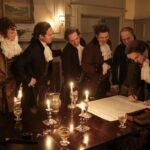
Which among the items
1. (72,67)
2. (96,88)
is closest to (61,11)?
(72,67)

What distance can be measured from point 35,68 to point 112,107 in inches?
42.6

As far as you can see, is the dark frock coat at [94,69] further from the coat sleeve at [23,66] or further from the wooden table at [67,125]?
the wooden table at [67,125]

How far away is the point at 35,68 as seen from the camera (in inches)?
109

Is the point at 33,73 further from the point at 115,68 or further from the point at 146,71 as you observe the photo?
the point at 146,71

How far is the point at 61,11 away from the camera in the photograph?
13.9 feet

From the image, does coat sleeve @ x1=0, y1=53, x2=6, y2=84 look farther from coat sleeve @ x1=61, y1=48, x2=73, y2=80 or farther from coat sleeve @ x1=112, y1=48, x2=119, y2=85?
coat sleeve @ x1=112, y1=48, x2=119, y2=85

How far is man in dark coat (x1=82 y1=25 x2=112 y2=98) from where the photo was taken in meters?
2.88

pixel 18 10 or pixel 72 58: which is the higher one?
pixel 18 10

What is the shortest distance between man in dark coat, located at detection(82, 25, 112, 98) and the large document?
0.59 m

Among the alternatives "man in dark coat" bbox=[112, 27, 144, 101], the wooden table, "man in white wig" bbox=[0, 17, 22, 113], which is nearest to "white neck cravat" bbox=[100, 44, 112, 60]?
"man in dark coat" bbox=[112, 27, 144, 101]

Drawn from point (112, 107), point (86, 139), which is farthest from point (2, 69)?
point (86, 139)

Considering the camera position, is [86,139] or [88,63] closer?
[86,139]

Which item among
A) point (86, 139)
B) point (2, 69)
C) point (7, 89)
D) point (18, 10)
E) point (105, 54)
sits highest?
point (18, 10)

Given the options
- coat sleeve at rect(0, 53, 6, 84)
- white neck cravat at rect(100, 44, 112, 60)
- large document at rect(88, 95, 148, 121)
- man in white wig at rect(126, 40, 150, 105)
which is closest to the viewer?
large document at rect(88, 95, 148, 121)
